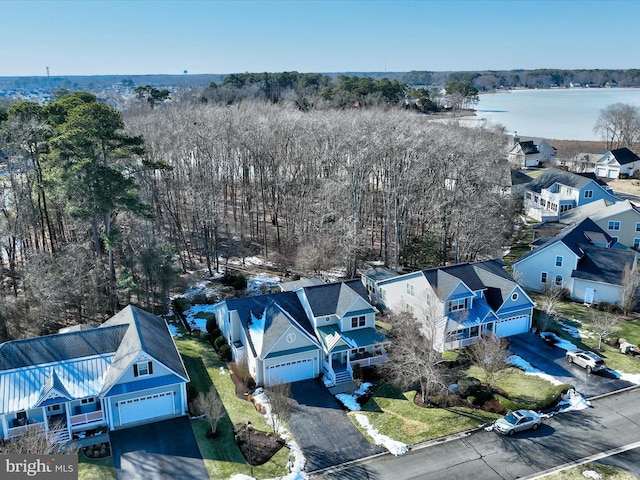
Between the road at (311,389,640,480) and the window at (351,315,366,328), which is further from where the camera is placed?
the window at (351,315,366,328)

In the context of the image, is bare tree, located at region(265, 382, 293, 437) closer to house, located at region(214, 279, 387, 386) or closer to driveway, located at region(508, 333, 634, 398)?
house, located at region(214, 279, 387, 386)

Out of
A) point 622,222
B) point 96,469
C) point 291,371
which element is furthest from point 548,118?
point 96,469

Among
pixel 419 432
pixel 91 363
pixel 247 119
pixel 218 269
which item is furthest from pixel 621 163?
pixel 91 363

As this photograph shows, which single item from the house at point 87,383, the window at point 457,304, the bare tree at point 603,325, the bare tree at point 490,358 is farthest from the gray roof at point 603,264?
the house at point 87,383

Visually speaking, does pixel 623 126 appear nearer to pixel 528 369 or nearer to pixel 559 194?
pixel 559 194

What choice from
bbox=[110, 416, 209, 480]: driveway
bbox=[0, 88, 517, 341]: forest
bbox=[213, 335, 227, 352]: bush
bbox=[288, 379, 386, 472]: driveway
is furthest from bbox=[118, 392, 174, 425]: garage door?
bbox=[0, 88, 517, 341]: forest

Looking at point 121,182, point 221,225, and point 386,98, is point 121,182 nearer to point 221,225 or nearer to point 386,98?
point 221,225

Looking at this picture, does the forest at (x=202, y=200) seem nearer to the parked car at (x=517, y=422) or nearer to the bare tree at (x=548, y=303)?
the bare tree at (x=548, y=303)
